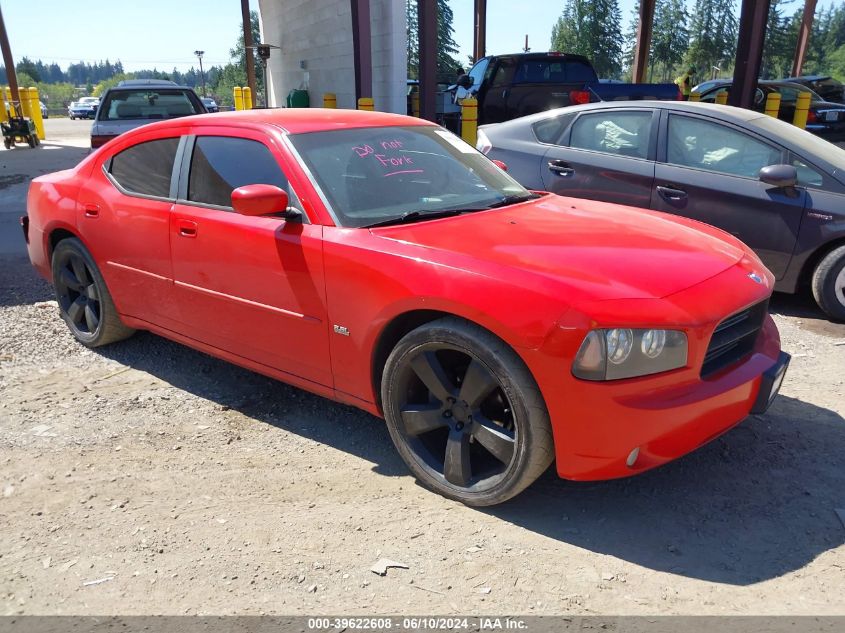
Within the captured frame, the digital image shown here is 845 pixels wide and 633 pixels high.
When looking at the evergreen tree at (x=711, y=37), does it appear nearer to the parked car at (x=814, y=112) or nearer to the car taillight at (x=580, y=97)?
the parked car at (x=814, y=112)

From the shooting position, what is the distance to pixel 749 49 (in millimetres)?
12555

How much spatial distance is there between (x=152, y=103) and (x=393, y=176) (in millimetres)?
9712

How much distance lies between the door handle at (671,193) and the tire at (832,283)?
1.10 meters

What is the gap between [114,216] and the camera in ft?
13.8

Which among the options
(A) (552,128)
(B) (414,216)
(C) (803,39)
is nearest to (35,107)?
(A) (552,128)

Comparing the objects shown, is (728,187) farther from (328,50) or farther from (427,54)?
(328,50)

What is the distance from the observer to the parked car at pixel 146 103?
11.5 metres

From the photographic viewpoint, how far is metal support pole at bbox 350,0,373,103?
12.2 m

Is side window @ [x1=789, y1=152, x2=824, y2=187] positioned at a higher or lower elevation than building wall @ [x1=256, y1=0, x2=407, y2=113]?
lower

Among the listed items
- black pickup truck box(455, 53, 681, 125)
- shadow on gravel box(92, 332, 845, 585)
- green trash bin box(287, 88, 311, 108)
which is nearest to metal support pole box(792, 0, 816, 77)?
black pickup truck box(455, 53, 681, 125)

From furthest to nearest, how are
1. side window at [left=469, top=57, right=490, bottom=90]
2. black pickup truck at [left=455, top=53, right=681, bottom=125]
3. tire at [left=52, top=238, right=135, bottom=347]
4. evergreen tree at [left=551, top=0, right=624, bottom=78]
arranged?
evergreen tree at [left=551, top=0, right=624, bottom=78] < side window at [left=469, top=57, right=490, bottom=90] < black pickup truck at [left=455, top=53, right=681, bottom=125] < tire at [left=52, top=238, right=135, bottom=347]

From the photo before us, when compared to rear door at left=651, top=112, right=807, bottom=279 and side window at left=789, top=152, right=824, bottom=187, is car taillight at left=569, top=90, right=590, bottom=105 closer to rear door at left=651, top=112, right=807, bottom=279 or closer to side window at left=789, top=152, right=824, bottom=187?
rear door at left=651, top=112, right=807, bottom=279

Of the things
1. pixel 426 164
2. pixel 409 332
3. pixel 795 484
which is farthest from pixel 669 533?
pixel 426 164

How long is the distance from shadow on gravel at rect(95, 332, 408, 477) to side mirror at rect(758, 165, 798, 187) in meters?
3.38
